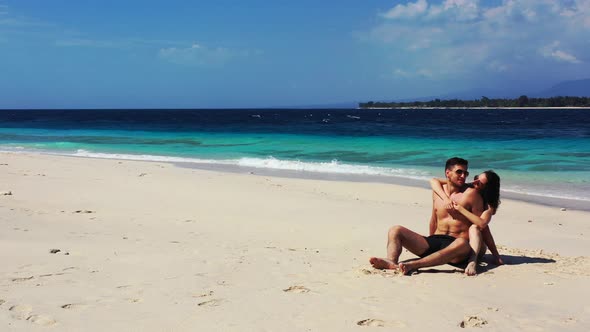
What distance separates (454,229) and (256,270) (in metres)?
2.15

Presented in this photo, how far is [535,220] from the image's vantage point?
881 cm

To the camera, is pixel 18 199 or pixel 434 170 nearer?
pixel 18 199

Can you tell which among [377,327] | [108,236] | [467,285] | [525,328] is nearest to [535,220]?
[467,285]

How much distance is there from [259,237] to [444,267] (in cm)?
246

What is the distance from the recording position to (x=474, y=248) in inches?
205

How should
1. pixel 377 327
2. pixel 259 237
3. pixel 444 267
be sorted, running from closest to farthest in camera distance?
pixel 377 327 < pixel 444 267 < pixel 259 237

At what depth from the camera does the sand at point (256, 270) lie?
3695mm

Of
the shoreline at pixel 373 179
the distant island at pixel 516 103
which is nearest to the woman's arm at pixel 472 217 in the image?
the shoreline at pixel 373 179

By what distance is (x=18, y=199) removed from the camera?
28.5ft

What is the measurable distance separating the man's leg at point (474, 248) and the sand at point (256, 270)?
0.15 m

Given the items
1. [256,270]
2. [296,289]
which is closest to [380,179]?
[256,270]

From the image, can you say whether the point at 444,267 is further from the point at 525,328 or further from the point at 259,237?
the point at 259,237

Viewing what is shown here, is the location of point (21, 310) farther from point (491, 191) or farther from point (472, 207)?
point (491, 191)

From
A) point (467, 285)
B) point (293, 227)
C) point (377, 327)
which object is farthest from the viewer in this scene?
point (293, 227)
